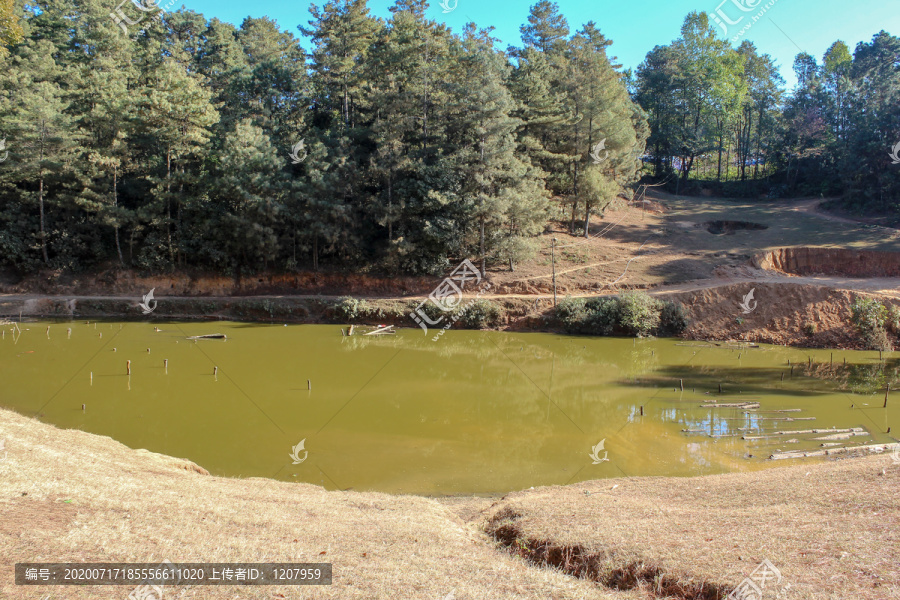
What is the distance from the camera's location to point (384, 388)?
58.1ft

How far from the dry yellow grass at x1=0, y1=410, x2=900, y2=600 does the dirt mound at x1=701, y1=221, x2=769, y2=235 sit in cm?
3156

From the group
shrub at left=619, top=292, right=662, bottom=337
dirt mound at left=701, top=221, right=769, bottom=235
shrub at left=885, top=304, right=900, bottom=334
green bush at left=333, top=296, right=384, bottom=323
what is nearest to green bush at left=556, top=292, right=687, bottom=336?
shrub at left=619, top=292, right=662, bottom=337

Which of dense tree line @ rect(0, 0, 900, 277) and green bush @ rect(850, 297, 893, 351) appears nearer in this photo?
green bush @ rect(850, 297, 893, 351)

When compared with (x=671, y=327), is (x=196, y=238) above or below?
above

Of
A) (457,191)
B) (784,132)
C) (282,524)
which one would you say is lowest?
→ (282,524)

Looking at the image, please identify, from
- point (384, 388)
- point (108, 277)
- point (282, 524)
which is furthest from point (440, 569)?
point (108, 277)

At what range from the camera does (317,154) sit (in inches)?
1174

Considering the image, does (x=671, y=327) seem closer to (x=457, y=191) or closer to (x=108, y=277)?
(x=457, y=191)

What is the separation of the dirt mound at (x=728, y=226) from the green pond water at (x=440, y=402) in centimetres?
1729

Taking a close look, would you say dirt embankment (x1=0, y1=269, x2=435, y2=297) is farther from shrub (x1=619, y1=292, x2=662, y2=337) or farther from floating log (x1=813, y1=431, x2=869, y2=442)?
floating log (x1=813, y1=431, x2=869, y2=442)

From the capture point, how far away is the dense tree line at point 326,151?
29.0 m

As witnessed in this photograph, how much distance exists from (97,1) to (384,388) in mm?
45740

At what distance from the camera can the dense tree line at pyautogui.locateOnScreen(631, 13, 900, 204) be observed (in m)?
38.1

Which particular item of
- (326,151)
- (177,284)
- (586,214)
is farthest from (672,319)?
(177,284)
